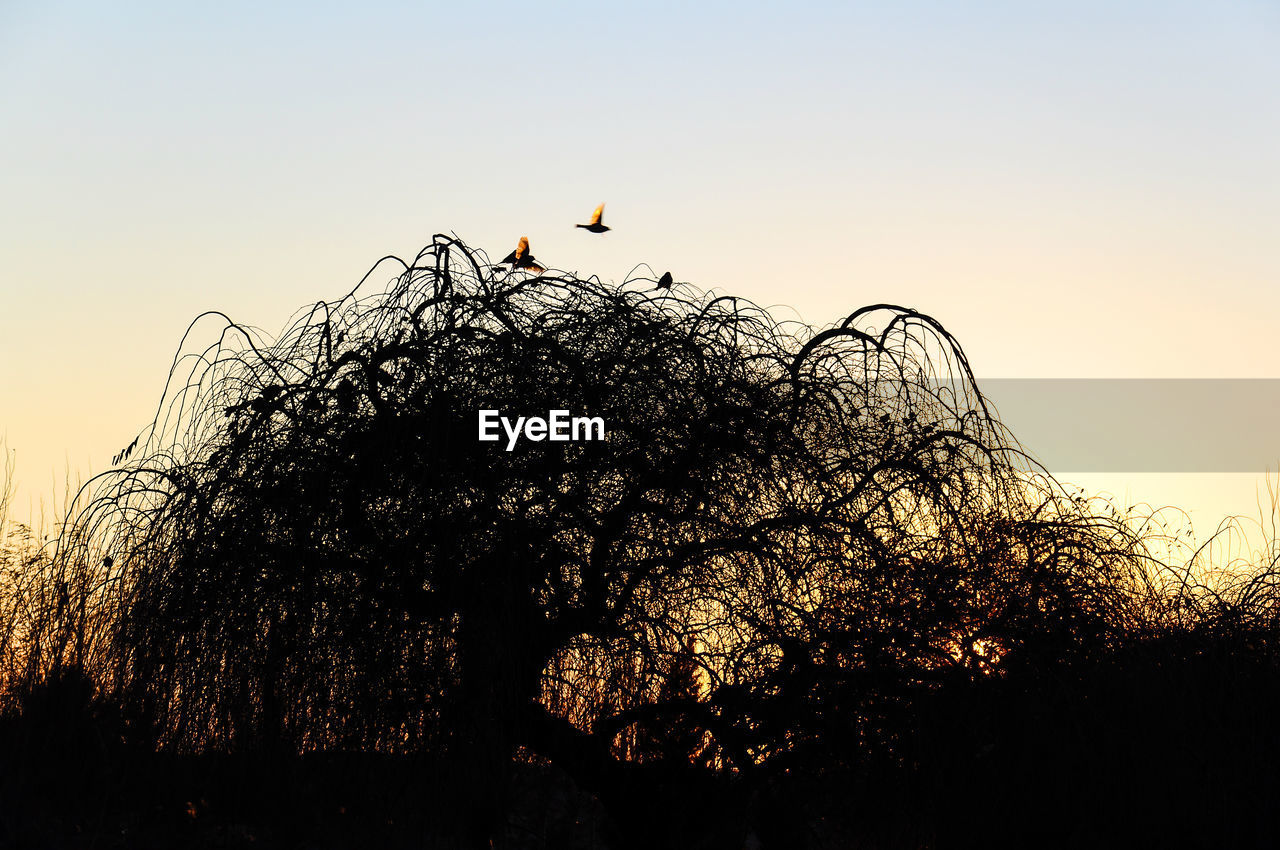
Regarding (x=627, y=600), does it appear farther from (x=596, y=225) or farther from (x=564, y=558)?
(x=596, y=225)

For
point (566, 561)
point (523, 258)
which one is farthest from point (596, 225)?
point (566, 561)

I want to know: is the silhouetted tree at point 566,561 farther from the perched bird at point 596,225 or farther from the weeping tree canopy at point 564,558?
the perched bird at point 596,225

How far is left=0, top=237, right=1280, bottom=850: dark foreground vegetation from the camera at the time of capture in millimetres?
5207

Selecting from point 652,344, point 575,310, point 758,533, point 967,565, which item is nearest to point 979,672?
point 967,565

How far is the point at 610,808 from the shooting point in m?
7.18

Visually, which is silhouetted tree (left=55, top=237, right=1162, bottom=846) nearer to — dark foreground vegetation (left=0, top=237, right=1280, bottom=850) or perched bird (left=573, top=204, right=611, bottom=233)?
dark foreground vegetation (left=0, top=237, right=1280, bottom=850)

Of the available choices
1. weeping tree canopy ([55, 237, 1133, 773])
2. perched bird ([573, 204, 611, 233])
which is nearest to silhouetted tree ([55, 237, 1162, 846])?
weeping tree canopy ([55, 237, 1133, 773])

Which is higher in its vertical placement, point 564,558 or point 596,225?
point 596,225

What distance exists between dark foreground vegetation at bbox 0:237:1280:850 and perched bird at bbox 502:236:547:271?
38cm

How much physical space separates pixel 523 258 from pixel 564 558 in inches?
93.1

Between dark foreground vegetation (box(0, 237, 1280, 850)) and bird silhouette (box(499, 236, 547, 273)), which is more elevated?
bird silhouette (box(499, 236, 547, 273))

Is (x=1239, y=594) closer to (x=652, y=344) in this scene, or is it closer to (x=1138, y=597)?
(x=1138, y=597)

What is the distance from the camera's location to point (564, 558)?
17.9 feet

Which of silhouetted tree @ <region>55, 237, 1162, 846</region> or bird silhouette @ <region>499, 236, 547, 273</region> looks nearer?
silhouetted tree @ <region>55, 237, 1162, 846</region>
